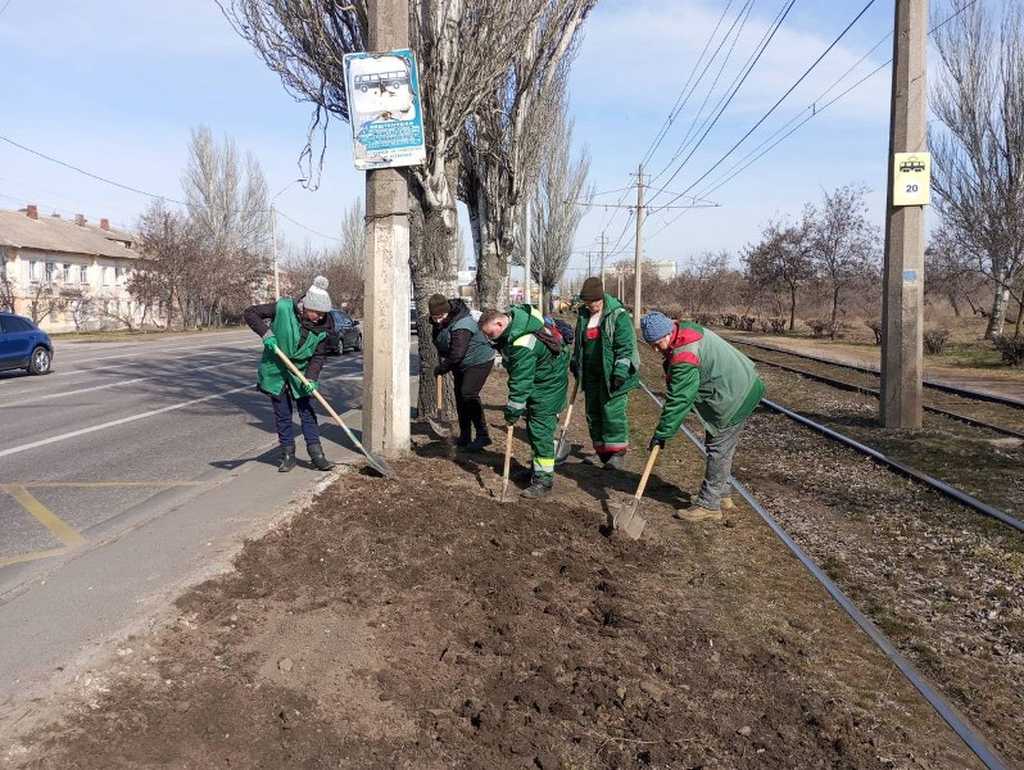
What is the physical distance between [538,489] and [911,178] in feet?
23.0

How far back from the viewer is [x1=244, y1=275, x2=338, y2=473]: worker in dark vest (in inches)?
267

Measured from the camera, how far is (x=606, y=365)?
6945 millimetres

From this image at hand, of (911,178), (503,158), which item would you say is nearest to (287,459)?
(911,178)

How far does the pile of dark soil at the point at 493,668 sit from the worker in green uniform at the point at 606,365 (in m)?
1.96

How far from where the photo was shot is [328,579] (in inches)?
171

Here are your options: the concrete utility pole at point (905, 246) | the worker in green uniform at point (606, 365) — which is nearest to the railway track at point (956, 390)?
the concrete utility pole at point (905, 246)

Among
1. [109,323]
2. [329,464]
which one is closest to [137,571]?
[329,464]

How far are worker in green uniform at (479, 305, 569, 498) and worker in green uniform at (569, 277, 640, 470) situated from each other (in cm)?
53

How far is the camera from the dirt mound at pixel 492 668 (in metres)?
2.85

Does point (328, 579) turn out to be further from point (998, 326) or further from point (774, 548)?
point (998, 326)

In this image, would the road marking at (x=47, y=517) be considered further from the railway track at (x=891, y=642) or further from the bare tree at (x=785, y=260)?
the bare tree at (x=785, y=260)

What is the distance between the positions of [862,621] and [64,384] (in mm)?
16058

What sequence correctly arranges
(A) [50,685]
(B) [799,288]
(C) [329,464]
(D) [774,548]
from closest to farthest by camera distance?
(A) [50,685]
(D) [774,548]
(C) [329,464]
(B) [799,288]

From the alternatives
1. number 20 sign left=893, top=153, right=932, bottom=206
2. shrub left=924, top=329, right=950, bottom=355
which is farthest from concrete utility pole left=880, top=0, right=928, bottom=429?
shrub left=924, top=329, right=950, bottom=355
